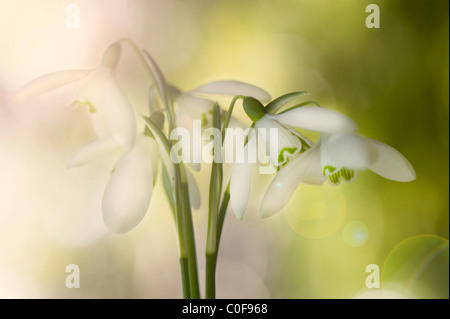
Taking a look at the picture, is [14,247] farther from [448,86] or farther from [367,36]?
[448,86]

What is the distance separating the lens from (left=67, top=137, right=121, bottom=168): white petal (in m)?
0.47

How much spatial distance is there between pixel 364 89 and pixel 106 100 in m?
0.55

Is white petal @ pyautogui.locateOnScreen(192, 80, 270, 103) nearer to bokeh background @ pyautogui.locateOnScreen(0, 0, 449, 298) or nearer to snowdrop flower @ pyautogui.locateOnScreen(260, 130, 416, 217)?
snowdrop flower @ pyautogui.locateOnScreen(260, 130, 416, 217)

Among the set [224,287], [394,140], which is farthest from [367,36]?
[224,287]

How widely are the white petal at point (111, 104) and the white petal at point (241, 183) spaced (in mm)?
100

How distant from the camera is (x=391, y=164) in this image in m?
0.43

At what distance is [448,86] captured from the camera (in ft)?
2.90

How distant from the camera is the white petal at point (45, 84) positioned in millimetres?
430

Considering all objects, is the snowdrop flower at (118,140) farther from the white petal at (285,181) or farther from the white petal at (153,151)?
the white petal at (285,181)

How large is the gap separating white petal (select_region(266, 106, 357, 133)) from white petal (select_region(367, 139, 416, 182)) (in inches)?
1.7

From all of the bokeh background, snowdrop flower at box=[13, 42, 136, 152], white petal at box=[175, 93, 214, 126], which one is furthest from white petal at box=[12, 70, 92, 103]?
the bokeh background

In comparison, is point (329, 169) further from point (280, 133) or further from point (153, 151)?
point (153, 151)

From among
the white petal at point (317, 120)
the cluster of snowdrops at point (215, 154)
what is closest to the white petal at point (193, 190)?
the cluster of snowdrops at point (215, 154)
